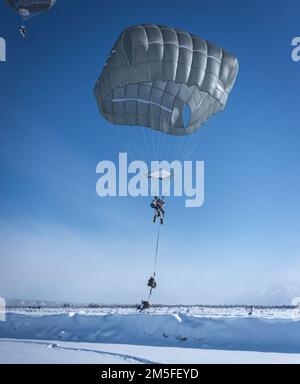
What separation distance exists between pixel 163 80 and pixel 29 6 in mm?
7682

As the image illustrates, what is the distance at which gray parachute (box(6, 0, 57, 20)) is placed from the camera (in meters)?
16.6

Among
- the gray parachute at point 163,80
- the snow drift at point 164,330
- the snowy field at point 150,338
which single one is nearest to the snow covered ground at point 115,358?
the snowy field at point 150,338

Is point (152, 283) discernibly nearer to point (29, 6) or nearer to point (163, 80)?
point (163, 80)

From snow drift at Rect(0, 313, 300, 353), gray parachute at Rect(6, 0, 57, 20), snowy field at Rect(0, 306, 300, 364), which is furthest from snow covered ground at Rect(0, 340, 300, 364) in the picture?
gray parachute at Rect(6, 0, 57, 20)

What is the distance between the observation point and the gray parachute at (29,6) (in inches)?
652

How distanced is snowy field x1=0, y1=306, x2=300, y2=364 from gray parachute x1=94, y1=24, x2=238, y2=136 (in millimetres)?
7663

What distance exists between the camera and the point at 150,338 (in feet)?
52.1

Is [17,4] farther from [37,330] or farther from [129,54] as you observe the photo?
[37,330]

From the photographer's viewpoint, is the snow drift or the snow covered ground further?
the snow drift

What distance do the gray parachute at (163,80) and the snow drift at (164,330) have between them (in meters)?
7.59

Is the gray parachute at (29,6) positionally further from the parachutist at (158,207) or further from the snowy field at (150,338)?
the snowy field at (150,338)

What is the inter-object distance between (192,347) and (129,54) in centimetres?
1075

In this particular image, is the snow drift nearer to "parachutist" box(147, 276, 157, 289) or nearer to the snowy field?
the snowy field

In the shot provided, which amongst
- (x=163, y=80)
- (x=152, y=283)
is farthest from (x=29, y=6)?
(x=152, y=283)
